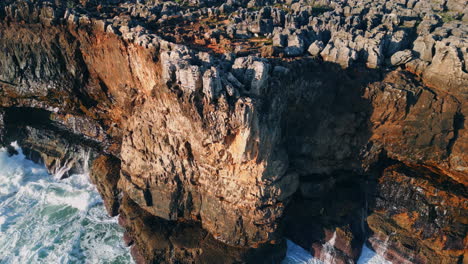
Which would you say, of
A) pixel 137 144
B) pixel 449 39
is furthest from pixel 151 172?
pixel 449 39

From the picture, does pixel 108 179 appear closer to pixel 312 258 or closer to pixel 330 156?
pixel 312 258

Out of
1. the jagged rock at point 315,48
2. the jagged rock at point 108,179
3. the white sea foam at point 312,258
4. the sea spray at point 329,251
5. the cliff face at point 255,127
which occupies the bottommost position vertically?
the white sea foam at point 312,258

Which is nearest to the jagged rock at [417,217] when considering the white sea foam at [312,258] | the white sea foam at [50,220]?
the white sea foam at [312,258]

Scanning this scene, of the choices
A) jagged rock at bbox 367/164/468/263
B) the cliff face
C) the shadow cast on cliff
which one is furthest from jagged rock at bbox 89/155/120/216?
jagged rock at bbox 367/164/468/263

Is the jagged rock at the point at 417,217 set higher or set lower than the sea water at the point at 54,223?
higher

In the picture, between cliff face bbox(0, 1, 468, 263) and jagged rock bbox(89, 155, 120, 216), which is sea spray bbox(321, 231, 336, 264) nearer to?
cliff face bbox(0, 1, 468, 263)

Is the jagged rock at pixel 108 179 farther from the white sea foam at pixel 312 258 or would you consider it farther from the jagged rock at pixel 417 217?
the jagged rock at pixel 417 217
